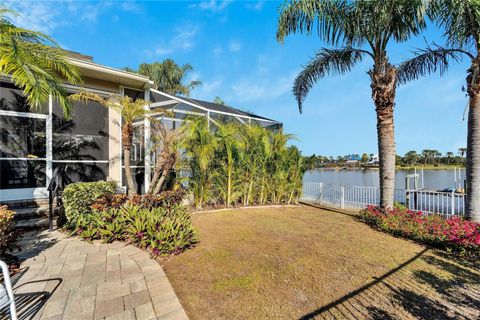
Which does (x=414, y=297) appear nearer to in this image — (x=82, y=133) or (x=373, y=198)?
(x=373, y=198)

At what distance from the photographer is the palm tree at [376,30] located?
5645mm

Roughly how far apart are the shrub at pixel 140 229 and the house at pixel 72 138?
191 centimetres

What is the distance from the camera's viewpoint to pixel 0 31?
10.8ft

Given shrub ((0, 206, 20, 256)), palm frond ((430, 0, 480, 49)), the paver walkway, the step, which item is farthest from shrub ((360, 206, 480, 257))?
the step

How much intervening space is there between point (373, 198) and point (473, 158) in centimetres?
316

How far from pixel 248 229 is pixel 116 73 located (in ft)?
19.1

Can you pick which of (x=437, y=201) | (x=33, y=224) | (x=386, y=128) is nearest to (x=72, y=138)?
(x=33, y=224)

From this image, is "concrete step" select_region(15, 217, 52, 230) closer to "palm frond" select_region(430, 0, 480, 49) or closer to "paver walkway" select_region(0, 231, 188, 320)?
"paver walkway" select_region(0, 231, 188, 320)

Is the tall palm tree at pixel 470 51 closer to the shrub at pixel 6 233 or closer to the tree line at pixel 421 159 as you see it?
the shrub at pixel 6 233

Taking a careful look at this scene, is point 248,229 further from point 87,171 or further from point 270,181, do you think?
point 87,171

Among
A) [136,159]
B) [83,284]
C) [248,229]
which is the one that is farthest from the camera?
[136,159]

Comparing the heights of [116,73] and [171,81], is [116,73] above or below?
below

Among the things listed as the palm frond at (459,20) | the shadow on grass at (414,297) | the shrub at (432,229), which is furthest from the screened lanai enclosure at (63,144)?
the palm frond at (459,20)

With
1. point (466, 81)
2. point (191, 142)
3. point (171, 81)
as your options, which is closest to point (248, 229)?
point (191, 142)
